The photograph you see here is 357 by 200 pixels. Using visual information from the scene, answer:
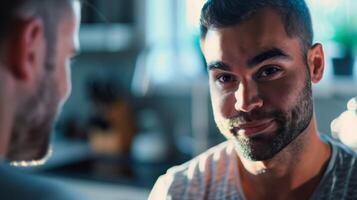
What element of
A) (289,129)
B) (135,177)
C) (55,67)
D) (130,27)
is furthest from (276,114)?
(130,27)

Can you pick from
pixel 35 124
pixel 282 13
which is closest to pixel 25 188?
pixel 35 124

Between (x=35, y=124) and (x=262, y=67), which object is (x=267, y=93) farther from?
(x=35, y=124)

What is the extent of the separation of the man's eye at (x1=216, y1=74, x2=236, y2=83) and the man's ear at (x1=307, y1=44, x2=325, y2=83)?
0.25ft

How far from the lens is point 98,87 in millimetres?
1824

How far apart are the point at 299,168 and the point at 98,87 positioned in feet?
4.41

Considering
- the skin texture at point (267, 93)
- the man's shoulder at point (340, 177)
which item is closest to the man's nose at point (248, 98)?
the skin texture at point (267, 93)

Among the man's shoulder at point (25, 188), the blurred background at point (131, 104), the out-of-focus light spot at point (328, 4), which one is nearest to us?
the man's shoulder at point (25, 188)

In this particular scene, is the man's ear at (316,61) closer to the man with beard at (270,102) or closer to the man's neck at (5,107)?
the man with beard at (270,102)

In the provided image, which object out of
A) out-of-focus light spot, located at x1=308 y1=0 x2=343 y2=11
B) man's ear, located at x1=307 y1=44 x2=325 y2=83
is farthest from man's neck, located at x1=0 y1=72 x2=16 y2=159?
out-of-focus light spot, located at x1=308 y1=0 x2=343 y2=11

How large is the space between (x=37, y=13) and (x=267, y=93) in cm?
24

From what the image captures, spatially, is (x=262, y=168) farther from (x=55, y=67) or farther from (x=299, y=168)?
(x=55, y=67)

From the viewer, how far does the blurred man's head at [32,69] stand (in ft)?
1.70

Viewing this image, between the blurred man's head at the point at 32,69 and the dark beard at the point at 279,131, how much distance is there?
20cm

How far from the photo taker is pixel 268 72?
51cm
